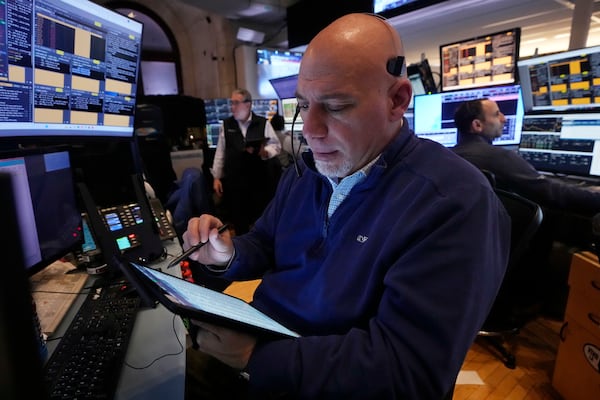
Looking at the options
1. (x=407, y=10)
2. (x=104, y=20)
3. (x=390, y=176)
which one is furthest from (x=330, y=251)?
(x=407, y=10)

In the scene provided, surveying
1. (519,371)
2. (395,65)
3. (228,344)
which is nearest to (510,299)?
(519,371)

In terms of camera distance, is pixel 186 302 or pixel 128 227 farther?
pixel 128 227

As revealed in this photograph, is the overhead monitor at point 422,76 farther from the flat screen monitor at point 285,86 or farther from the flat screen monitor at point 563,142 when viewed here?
the flat screen monitor at point 285,86

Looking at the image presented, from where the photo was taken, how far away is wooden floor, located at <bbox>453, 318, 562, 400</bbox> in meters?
1.54

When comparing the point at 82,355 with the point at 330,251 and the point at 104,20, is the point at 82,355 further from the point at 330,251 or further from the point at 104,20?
the point at 104,20

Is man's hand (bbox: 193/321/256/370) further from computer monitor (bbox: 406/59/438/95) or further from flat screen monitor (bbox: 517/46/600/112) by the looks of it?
computer monitor (bbox: 406/59/438/95)

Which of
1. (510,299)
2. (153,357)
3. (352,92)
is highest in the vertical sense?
(352,92)

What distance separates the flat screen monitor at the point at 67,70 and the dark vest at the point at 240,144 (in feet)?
7.14

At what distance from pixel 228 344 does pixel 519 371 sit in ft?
5.77

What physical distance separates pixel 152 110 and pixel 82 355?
92.9 inches

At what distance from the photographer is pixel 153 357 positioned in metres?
0.75

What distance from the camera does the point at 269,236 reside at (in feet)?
3.77

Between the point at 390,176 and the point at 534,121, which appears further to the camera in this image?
the point at 534,121

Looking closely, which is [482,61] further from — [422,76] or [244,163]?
[244,163]
